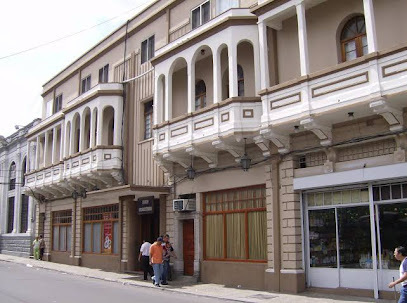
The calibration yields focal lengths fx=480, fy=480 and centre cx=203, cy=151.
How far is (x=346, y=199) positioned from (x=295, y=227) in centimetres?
171

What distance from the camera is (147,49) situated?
22.3 m

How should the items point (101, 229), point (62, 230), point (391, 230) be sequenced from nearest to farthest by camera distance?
point (391, 230)
point (101, 229)
point (62, 230)

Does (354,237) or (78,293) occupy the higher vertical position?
(354,237)

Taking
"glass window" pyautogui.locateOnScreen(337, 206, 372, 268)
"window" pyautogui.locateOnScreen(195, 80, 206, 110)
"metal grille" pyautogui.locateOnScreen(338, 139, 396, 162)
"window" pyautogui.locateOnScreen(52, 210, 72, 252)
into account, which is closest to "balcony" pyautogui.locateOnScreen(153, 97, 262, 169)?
"window" pyautogui.locateOnScreen(195, 80, 206, 110)

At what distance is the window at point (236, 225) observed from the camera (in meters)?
15.7

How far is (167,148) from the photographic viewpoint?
17844mm

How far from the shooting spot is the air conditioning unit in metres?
18.1

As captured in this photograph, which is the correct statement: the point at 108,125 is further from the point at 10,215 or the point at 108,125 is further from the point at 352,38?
the point at 10,215

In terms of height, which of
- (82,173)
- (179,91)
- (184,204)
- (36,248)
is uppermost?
(179,91)

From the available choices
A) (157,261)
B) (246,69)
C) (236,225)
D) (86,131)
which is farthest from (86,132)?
(236,225)

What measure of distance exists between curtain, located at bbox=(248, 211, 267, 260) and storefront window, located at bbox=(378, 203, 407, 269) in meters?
3.97

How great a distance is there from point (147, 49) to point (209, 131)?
7.89m

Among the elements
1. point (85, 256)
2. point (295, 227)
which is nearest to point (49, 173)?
point (85, 256)

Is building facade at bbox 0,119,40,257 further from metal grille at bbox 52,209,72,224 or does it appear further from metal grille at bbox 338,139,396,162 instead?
metal grille at bbox 338,139,396,162
